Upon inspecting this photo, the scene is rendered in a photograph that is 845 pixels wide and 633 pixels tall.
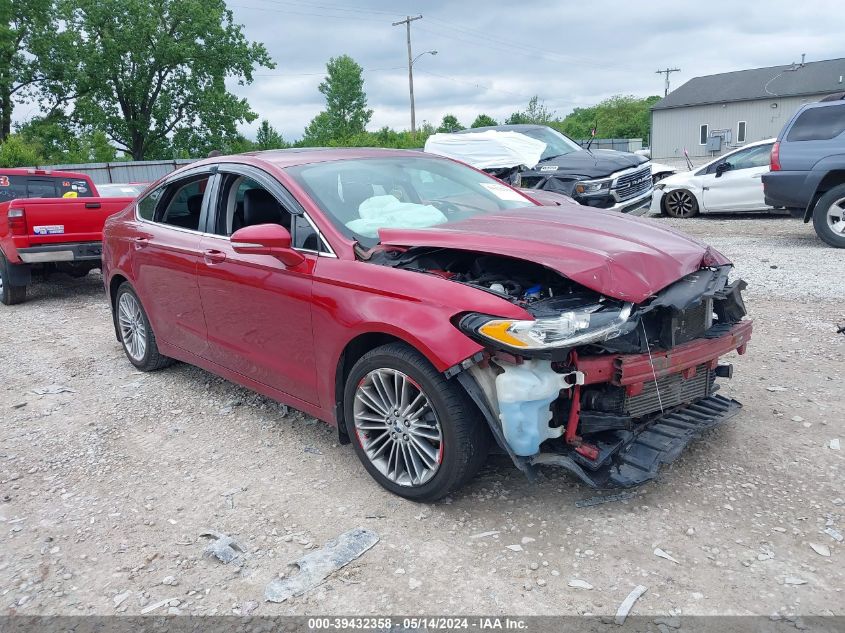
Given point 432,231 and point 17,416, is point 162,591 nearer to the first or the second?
point 432,231

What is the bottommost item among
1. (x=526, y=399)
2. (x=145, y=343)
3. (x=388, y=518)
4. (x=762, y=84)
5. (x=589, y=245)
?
(x=388, y=518)

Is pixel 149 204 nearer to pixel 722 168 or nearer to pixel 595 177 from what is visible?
pixel 595 177

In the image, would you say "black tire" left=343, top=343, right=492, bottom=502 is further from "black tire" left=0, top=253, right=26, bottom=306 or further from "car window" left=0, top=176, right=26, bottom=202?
"car window" left=0, top=176, right=26, bottom=202

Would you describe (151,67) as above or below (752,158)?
above

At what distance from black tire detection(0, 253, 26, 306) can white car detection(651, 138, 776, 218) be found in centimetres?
1094

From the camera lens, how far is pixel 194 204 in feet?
15.6

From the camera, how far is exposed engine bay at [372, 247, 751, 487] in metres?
2.88

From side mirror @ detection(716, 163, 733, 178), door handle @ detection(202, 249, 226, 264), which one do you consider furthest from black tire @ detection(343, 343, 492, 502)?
side mirror @ detection(716, 163, 733, 178)

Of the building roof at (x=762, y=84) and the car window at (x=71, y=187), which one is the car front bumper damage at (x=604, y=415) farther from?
the building roof at (x=762, y=84)

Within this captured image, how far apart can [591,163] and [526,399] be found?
8.78 metres

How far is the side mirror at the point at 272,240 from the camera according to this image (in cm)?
356

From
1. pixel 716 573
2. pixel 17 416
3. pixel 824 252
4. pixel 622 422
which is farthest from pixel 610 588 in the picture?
pixel 824 252

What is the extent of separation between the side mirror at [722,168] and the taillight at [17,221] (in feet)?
36.7

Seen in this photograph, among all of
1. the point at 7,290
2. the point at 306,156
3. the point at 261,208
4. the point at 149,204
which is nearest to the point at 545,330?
the point at 261,208
